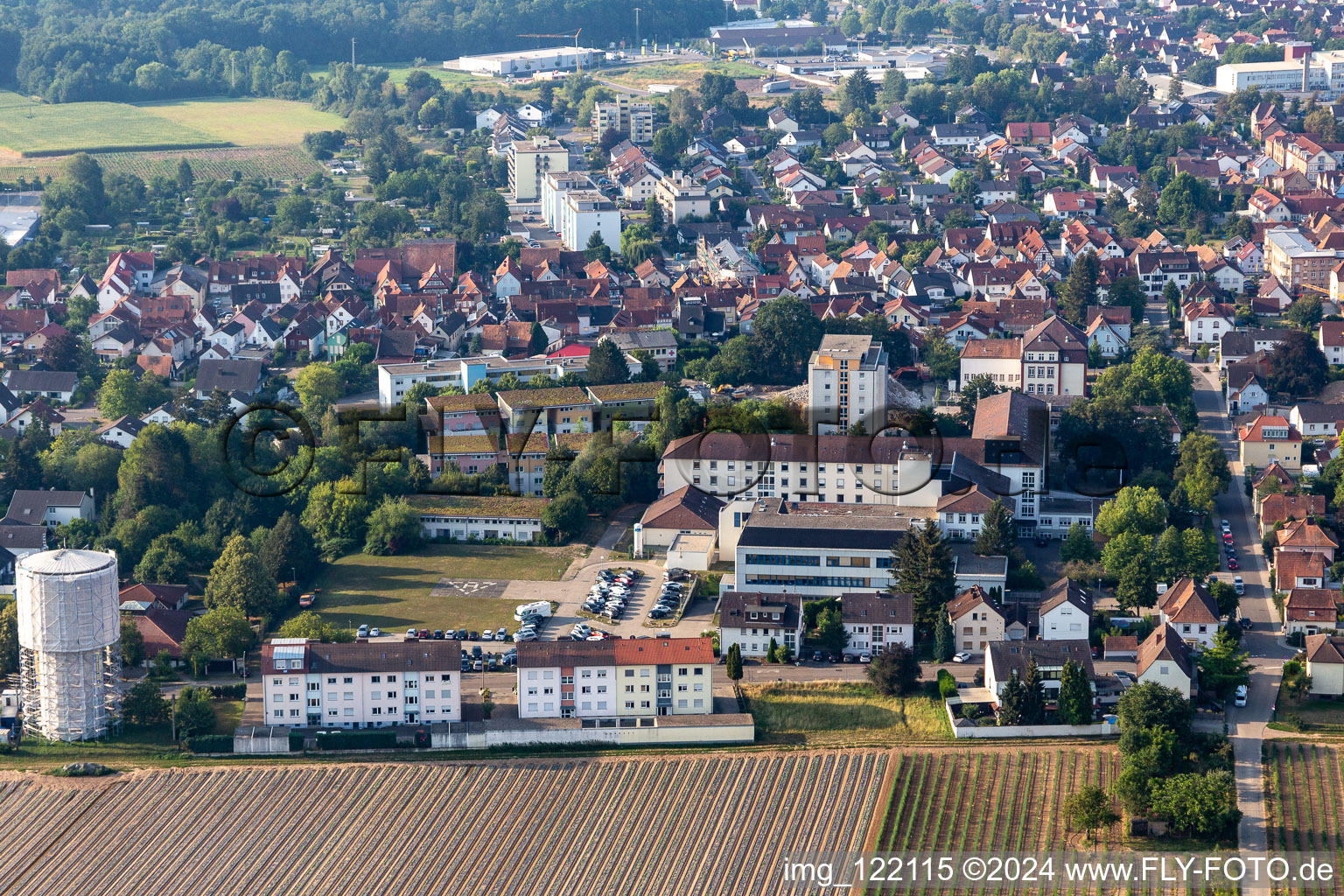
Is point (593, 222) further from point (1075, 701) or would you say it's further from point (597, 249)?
point (1075, 701)

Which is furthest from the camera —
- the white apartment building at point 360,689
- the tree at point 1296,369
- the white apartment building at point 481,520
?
the tree at point 1296,369

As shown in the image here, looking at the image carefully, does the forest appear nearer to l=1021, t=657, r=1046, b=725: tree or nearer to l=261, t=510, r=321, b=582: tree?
l=261, t=510, r=321, b=582: tree

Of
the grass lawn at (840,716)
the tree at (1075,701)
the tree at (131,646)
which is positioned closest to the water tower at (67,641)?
the tree at (131,646)

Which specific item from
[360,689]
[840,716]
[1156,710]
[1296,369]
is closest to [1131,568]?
[1156,710]

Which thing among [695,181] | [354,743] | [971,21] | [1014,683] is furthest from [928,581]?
[971,21]

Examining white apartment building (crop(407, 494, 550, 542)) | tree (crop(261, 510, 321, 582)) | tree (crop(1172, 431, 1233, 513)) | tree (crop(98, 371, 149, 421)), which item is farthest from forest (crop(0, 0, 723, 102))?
tree (crop(1172, 431, 1233, 513))

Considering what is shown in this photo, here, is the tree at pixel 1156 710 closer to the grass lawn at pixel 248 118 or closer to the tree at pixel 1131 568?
the tree at pixel 1131 568
